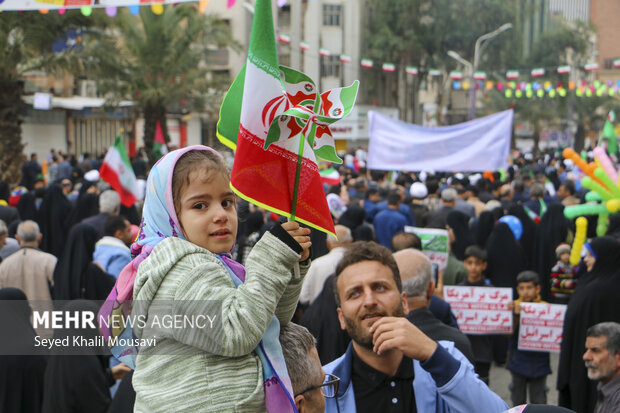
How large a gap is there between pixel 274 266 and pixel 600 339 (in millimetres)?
3235

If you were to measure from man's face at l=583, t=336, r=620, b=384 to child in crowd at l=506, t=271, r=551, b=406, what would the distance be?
1740 mm

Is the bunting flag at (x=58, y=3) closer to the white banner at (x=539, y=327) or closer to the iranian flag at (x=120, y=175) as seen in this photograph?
the white banner at (x=539, y=327)

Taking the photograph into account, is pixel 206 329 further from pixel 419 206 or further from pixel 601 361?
pixel 419 206

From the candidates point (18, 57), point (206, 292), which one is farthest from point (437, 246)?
point (18, 57)

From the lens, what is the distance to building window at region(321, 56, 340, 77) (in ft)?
149

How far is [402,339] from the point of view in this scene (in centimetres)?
242

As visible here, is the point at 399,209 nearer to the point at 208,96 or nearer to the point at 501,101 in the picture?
the point at 208,96

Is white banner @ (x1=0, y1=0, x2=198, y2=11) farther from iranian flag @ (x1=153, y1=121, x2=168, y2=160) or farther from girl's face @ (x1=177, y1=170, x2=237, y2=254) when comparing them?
iranian flag @ (x1=153, y1=121, x2=168, y2=160)

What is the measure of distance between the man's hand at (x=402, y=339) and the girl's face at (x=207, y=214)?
1.87 feet

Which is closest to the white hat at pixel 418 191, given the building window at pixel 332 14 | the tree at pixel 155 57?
the tree at pixel 155 57

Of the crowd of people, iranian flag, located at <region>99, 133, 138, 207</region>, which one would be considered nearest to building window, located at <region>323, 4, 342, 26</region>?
iranian flag, located at <region>99, 133, 138, 207</region>

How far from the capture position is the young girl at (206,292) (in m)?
2.04

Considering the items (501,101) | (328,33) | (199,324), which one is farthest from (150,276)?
(501,101)

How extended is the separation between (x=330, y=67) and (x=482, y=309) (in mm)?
40338
